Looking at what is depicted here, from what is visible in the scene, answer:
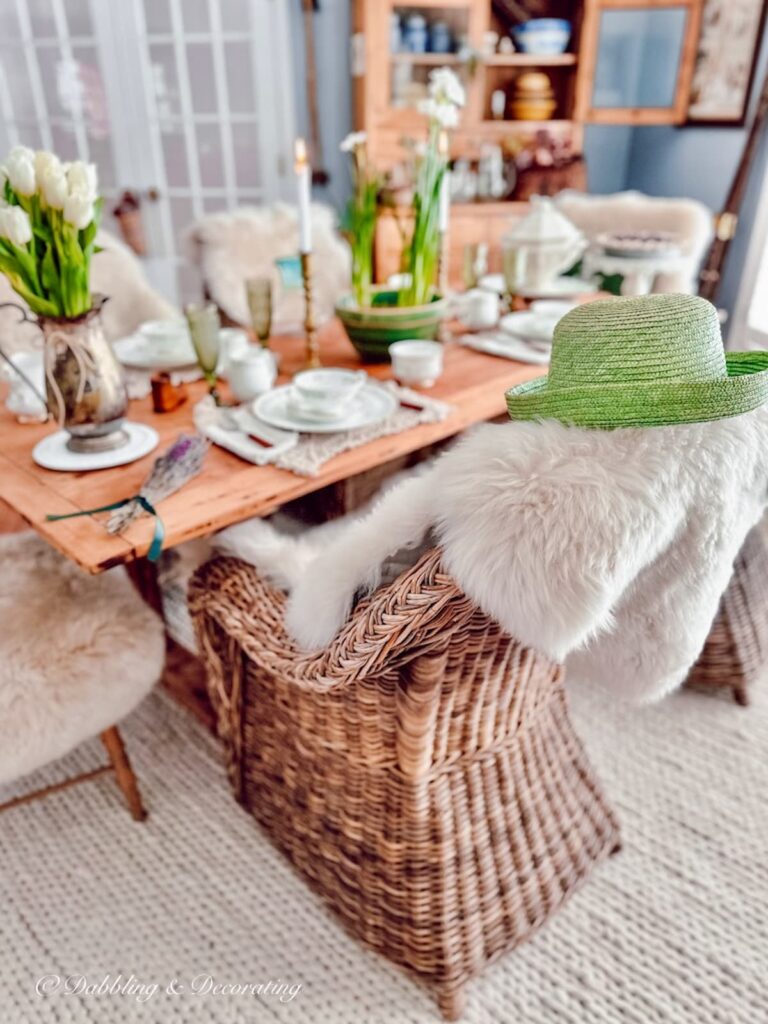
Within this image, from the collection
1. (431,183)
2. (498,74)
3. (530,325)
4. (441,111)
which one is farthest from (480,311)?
(498,74)

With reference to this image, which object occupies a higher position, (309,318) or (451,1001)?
(309,318)

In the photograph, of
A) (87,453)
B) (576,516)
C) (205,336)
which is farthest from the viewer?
(205,336)

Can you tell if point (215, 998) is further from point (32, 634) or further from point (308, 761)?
point (32, 634)

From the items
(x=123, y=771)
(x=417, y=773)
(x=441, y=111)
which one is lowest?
(x=123, y=771)

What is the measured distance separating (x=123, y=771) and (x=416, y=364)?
0.99 meters

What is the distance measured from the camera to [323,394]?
4.31ft

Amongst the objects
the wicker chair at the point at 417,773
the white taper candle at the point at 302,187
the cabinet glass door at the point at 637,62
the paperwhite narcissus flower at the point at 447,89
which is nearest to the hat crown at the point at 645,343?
the wicker chair at the point at 417,773

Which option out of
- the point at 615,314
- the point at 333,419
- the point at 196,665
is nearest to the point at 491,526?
the point at 615,314

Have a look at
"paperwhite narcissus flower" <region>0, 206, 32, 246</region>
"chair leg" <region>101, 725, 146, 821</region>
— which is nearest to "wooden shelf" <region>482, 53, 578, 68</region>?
"paperwhite narcissus flower" <region>0, 206, 32, 246</region>

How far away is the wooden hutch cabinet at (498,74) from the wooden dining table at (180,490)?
6.54ft

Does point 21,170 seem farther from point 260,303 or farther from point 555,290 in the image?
point 555,290

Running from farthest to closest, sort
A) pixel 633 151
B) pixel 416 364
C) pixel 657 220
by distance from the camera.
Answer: pixel 633 151 → pixel 657 220 → pixel 416 364

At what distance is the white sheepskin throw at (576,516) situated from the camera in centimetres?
70

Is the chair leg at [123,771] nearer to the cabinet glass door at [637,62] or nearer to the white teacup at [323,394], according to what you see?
the white teacup at [323,394]
